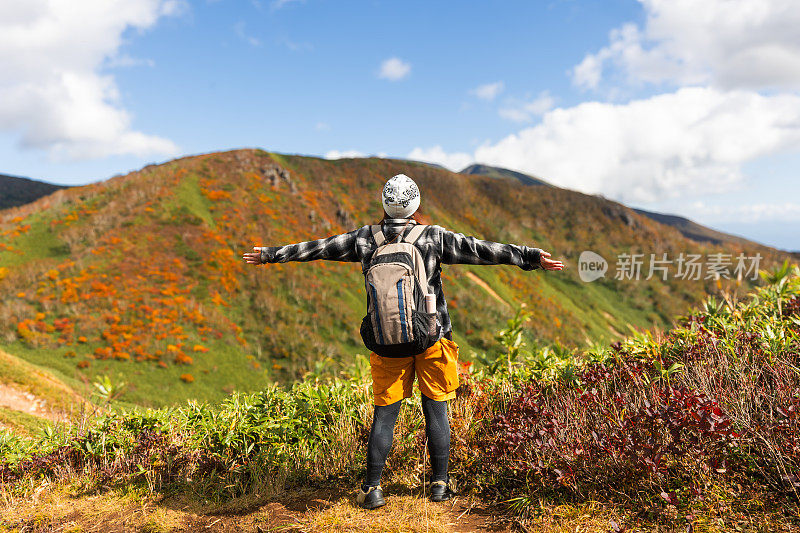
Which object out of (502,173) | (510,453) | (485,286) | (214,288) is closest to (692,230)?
(502,173)

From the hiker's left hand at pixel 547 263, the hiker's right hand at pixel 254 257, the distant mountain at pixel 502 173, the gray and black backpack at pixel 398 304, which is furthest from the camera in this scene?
the distant mountain at pixel 502 173

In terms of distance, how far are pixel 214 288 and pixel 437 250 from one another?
19.6 metres

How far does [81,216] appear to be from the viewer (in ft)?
73.9

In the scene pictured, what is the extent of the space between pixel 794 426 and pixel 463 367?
10.3 ft

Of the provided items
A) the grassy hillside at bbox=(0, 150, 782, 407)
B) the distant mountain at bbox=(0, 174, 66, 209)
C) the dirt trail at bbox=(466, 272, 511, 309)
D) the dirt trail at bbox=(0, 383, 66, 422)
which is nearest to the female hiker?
the grassy hillside at bbox=(0, 150, 782, 407)

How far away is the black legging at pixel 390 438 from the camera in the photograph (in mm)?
3230

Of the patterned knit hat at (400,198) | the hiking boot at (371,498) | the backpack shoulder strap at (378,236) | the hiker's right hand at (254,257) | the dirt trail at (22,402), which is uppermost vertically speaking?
the patterned knit hat at (400,198)

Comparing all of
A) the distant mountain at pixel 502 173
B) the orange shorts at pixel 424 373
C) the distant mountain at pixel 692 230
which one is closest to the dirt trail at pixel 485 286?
the orange shorts at pixel 424 373

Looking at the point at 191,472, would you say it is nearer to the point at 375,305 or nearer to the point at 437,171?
the point at 375,305

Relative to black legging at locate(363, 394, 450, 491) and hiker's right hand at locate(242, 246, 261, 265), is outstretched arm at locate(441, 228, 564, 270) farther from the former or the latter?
hiker's right hand at locate(242, 246, 261, 265)

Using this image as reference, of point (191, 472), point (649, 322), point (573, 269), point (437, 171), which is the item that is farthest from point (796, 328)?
point (437, 171)

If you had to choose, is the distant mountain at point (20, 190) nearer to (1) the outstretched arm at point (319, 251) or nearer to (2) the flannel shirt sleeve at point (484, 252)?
(1) the outstretched arm at point (319, 251)

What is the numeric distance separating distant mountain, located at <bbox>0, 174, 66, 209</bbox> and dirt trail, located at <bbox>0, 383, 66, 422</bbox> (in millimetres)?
80244

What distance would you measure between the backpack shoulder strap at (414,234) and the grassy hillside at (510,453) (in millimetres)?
1761
